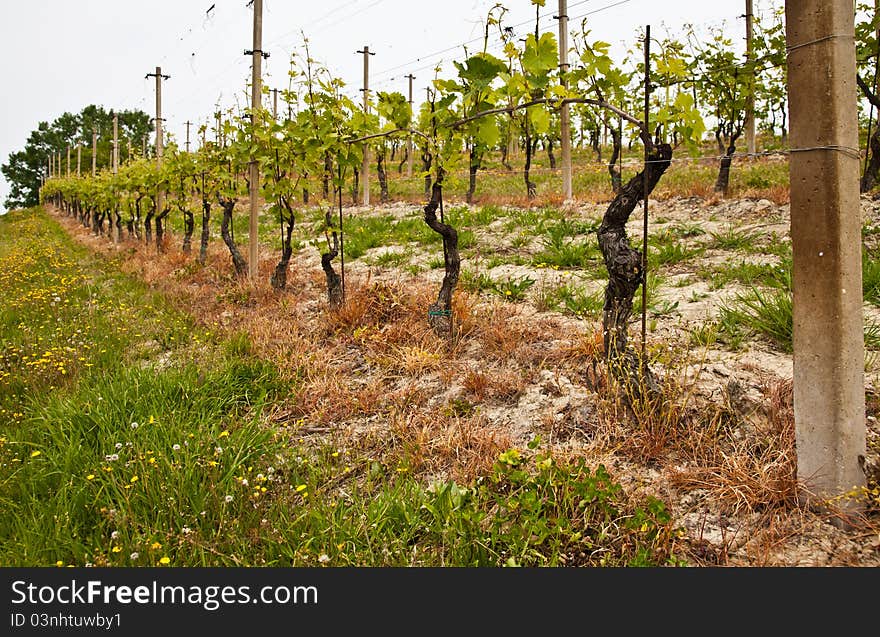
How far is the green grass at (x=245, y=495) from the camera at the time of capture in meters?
2.59

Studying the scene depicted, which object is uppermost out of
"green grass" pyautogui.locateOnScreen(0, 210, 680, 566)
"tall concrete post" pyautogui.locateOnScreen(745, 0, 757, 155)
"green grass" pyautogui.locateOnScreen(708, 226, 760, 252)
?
"tall concrete post" pyautogui.locateOnScreen(745, 0, 757, 155)

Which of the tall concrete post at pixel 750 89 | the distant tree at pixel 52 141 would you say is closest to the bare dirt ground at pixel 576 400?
the tall concrete post at pixel 750 89

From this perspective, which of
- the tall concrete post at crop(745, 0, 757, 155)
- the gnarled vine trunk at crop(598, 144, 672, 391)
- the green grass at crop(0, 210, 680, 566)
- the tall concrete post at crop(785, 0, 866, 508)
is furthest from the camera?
the tall concrete post at crop(745, 0, 757, 155)

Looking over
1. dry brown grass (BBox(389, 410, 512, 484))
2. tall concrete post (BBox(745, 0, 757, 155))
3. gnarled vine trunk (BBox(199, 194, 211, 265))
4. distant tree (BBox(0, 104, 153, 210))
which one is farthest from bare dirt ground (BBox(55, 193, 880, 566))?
distant tree (BBox(0, 104, 153, 210))

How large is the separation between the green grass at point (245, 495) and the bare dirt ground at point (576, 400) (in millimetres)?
218

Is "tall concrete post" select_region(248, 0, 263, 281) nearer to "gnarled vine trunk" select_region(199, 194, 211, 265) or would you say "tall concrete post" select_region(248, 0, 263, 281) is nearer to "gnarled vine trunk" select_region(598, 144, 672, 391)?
"gnarled vine trunk" select_region(199, 194, 211, 265)

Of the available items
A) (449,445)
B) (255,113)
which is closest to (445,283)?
(449,445)

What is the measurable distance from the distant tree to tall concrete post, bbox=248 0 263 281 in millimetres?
65239

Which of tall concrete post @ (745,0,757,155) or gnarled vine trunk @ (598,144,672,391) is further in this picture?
tall concrete post @ (745,0,757,155)

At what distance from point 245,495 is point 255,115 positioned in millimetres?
6799

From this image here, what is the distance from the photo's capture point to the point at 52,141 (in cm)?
7531

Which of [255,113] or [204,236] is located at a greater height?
[255,113]

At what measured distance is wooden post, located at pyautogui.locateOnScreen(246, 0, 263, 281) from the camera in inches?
340

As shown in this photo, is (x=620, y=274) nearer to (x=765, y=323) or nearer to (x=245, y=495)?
(x=765, y=323)
